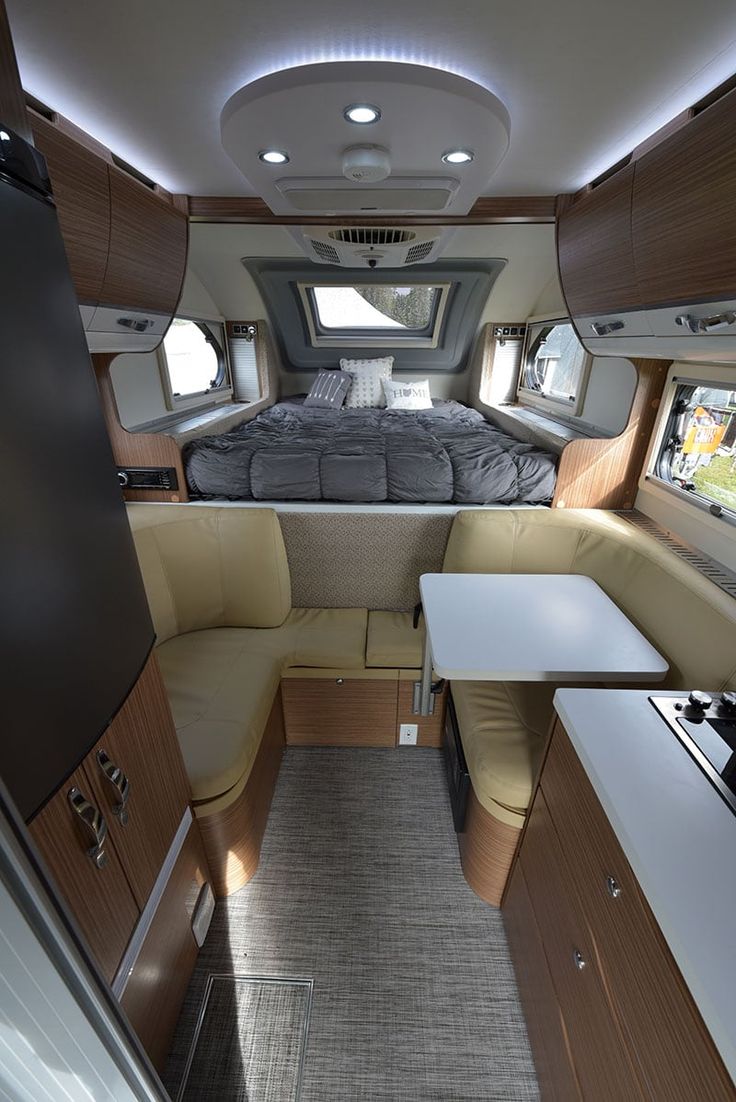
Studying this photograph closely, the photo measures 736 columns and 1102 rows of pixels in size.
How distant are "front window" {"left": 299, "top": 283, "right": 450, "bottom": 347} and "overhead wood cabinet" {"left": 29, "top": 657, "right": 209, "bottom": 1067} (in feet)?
12.6

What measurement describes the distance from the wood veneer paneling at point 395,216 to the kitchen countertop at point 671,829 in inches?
76.1

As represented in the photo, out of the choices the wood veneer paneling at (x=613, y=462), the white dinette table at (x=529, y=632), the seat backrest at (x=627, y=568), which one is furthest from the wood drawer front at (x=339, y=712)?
the wood veneer paneling at (x=613, y=462)

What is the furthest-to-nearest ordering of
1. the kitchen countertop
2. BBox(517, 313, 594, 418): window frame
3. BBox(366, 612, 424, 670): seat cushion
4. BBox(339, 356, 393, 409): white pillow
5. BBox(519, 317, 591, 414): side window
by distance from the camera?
BBox(339, 356, 393, 409): white pillow, BBox(519, 317, 591, 414): side window, BBox(517, 313, 594, 418): window frame, BBox(366, 612, 424, 670): seat cushion, the kitchen countertop

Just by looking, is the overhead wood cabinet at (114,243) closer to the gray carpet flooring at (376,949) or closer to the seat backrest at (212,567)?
the seat backrest at (212,567)

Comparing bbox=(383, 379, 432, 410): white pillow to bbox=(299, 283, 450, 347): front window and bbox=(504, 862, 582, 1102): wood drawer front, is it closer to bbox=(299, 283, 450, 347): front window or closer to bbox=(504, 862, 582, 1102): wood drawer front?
bbox=(299, 283, 450, 347): front window

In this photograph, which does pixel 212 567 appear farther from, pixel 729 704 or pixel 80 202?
pixel 729 704

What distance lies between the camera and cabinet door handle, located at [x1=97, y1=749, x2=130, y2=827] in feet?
2.37

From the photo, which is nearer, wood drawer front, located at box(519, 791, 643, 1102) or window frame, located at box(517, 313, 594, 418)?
wood drawer front, located at box(519, 791, 643, 1102)

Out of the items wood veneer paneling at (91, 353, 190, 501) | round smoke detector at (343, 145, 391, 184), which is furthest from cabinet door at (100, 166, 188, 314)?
round smoke detector at (343, 145, 391, 184)

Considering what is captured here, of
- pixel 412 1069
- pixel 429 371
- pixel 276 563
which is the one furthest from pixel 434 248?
pixel 412 1069

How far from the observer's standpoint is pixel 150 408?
2732mm

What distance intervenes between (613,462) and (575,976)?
1758 mm

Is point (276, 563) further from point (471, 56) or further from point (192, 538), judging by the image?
point (471, 56)

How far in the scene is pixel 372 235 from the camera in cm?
202
